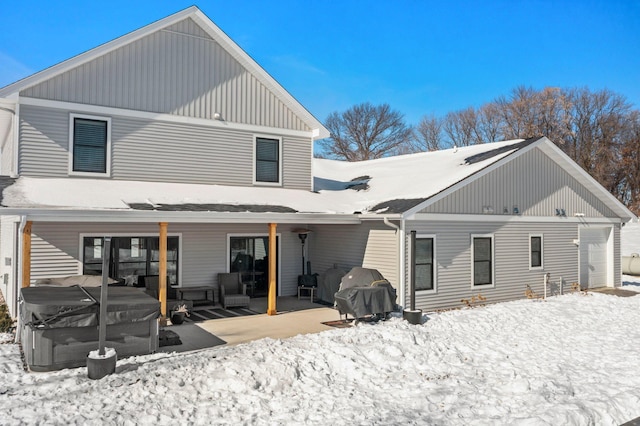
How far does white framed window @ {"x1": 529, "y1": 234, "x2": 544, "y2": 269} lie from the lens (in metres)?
15.0

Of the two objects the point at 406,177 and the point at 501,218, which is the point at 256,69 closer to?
the point at 406,177

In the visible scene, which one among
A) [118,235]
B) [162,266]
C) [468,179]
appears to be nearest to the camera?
[162,266]

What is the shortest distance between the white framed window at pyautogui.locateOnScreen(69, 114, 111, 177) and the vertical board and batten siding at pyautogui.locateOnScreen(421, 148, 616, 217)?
8.29 meters

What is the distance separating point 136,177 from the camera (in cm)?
1215

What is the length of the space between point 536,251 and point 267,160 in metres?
9.09

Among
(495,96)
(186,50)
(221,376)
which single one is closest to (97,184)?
(186,50)

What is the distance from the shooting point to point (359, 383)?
24.2 feet

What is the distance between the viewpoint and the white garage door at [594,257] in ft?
55.1

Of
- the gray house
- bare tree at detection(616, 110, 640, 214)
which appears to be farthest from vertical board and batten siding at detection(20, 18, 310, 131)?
bare tree at detection(616, 110, 640, 214)

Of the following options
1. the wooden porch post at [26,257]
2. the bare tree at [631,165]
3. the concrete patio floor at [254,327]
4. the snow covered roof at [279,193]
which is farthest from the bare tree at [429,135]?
the wooden porch post at [26,257]

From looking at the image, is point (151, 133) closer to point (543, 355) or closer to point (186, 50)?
point (186, 50)

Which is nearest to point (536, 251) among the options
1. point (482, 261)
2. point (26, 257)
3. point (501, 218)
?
point (501, 218)

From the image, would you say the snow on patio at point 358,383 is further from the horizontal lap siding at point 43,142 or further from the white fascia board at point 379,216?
the horizontal lap siding at point 43,142

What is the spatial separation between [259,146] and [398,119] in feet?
126
